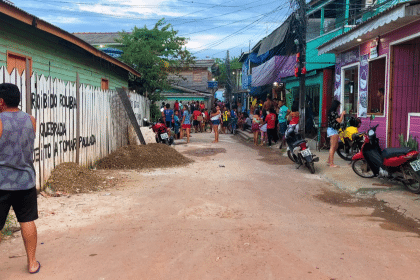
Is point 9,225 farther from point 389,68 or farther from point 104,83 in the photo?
point 104,83

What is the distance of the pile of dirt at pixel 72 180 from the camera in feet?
23.4

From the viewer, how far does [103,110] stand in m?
10.6

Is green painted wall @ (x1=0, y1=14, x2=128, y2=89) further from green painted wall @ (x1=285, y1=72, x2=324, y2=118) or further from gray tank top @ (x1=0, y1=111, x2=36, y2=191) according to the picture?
green painted wall @ (x1=285, y1=72, x2=324, y2=118)

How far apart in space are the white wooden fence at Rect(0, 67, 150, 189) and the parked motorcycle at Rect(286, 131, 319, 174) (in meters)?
4.96

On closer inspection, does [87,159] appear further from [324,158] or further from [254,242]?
[324,158]

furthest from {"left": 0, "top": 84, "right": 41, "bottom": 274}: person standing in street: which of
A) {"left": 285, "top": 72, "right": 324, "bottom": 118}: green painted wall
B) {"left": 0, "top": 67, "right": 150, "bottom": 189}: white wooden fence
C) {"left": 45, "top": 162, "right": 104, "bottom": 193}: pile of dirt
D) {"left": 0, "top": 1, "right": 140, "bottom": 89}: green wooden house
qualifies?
{"left": 285, "top": 72, "right": 324, "bottom": 118}: green painted wall

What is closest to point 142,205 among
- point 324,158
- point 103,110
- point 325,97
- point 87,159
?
point 87,159

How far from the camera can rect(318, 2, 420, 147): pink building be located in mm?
8875

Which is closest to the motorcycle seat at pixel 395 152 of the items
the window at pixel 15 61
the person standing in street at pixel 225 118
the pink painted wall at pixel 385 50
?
the pink painted wall at pixel 385 50

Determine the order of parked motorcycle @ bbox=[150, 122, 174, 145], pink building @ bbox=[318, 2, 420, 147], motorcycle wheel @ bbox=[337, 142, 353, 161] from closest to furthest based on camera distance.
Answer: pink building @ bbox=[318, 2, 420, 147] < motorcycle wheel @ bbox=[337, 142, 353, 161] < parked motorcycle @ bbox=[150, 122, 174, 145]

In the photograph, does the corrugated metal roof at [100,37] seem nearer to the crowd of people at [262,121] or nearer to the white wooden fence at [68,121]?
the crowd of people at [262,121]

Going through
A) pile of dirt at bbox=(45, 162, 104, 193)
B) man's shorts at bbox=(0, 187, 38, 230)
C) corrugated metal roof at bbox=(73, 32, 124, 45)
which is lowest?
pile of dirt at bbox=(45, 162, 104, 193)

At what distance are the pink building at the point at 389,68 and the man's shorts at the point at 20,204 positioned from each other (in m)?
7.66

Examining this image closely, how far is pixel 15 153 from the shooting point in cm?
359
